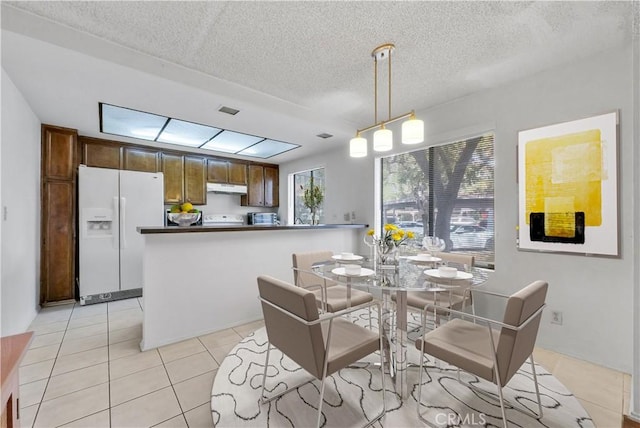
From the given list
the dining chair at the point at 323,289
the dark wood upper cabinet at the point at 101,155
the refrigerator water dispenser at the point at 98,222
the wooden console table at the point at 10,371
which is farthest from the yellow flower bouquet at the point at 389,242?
the dark wood upper cabinet at the point at 101,155

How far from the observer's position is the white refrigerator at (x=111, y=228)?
137 inches

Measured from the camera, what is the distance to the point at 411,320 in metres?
2.96

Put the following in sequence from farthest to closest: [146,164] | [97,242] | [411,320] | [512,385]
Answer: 1. [146,164]
2. [97,242]
3. [411,320]
4. [512,385]

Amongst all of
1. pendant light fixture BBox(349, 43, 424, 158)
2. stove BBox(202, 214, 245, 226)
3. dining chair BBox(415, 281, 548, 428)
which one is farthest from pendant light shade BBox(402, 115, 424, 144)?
stove BBox(202, 214, 245, 226)

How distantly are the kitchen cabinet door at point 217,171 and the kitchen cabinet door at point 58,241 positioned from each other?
1.94 m

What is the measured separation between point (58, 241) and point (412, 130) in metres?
4.33

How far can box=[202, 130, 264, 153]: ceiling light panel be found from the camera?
3834 mm

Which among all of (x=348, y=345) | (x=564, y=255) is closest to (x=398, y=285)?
(x=348, y=345)

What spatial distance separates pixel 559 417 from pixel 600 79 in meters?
2.41

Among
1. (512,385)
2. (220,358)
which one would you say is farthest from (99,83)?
(512,385)

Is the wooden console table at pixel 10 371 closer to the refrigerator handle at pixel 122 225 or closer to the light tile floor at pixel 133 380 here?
the light tile floor at pixel 133 380

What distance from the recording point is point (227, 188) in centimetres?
512

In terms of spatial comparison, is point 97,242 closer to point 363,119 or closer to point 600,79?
point 363,119

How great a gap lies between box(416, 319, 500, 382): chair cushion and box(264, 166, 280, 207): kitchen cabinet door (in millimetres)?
4544
